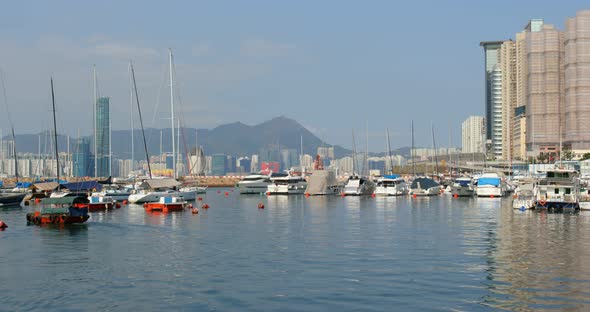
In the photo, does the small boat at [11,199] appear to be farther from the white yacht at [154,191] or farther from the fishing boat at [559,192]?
the fishing boat at [559,192]

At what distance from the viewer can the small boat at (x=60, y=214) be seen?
197 ft

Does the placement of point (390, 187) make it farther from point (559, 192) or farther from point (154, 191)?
point (559, 192)

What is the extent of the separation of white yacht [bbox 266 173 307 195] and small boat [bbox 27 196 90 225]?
81.8 meters

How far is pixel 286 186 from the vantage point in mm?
142500

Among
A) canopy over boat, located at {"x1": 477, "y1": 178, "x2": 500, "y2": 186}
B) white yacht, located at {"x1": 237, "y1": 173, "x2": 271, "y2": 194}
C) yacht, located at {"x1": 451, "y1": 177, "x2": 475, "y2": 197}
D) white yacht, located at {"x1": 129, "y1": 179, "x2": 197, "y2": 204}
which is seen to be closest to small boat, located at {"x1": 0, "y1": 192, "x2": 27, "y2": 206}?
white yacht, located at {"x1": 129, "y1": 179, "x2": 197, "y2": 204}

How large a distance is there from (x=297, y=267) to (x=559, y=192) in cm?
5126

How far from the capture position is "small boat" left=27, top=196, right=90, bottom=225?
6000 cm

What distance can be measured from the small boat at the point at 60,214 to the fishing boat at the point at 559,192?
49732 mm

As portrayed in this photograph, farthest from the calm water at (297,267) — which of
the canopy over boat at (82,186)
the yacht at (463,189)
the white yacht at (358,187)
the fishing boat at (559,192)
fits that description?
the white yacht at (358,187)

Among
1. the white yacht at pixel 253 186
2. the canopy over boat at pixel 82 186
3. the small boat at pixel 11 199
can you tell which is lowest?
the white yacht at pixel 253 186

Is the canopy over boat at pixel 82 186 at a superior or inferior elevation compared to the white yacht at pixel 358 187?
superior

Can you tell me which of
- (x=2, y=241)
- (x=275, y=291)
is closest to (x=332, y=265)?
(x=275, y=291)

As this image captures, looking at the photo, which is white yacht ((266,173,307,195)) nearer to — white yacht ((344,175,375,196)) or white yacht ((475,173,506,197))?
white yacht ((344,175,375,196))

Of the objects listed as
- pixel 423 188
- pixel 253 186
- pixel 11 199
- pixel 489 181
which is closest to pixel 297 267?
pixel 11 199
